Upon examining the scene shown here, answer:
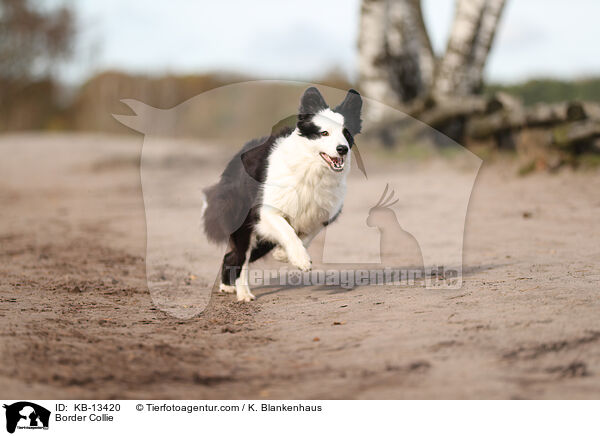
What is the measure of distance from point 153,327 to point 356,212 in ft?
19.7

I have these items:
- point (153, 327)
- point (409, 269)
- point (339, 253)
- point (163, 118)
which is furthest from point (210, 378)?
point (339, 253)

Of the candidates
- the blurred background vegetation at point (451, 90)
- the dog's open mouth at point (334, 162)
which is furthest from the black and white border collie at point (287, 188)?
the blurred background vegetation at point (451, 90)

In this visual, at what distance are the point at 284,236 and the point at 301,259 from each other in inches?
11.2

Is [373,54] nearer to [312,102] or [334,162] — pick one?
[312,102]

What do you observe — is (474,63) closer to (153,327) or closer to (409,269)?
(409,269)

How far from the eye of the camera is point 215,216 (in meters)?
5.67

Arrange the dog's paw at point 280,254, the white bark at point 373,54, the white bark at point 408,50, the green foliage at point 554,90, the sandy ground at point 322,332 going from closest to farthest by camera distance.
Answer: the sandy ground at point 322,332, the dog's paw at point 280,254, the white bark at point 373,54, the white bark at point 408,50, the green foliage at point 554,90

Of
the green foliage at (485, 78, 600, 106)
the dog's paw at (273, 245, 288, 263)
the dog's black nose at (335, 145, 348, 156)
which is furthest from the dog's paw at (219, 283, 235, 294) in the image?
the green foliage at (485, 78, 600, 106)

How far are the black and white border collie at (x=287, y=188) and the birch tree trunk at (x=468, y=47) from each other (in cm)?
935

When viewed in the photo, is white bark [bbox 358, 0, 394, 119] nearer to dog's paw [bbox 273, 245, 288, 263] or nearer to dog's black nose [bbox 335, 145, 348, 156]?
dog's paw [bbox 273, 245, 288, 263]

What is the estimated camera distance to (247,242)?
5.51 meters

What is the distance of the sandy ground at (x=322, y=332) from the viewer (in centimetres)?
311

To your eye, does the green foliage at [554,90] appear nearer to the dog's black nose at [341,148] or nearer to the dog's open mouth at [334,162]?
the dog's open mouth at [334,162]
